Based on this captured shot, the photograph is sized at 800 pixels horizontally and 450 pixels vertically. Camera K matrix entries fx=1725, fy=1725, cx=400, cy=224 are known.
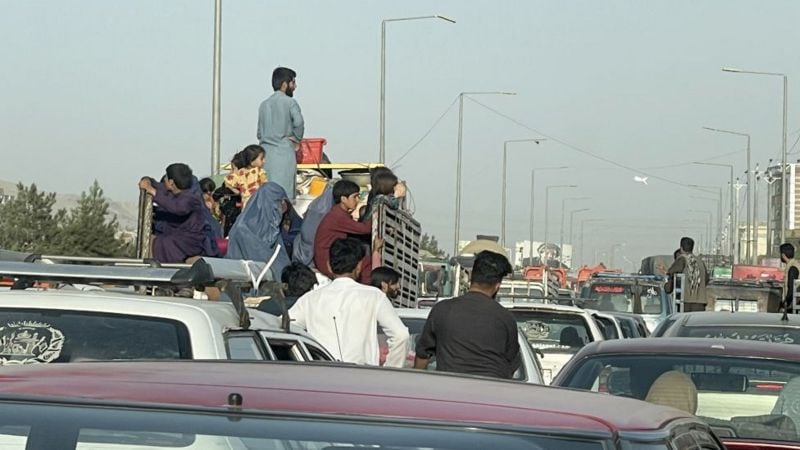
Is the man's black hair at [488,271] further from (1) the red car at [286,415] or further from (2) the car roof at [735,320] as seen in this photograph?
(1) the red car at [286,415]

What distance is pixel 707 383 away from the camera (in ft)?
27.5

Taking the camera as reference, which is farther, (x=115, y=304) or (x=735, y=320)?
(x=735, y=320)

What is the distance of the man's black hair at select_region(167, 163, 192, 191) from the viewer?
14.1m

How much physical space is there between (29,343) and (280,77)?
12.0 metres

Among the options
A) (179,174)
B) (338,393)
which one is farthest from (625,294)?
(338,393)

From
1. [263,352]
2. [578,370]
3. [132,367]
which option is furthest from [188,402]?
[578,370]

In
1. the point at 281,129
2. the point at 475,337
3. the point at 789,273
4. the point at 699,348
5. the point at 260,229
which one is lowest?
the point at 789,273

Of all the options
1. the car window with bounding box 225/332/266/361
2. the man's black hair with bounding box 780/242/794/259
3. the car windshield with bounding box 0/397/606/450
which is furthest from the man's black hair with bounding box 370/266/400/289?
the man's black hair with bounding box 780/242/794/259

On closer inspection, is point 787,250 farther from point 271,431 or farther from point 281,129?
point 271,431

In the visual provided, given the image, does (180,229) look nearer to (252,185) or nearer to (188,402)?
(252,185)

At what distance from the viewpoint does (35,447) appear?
3514mm

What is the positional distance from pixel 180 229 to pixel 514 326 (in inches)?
187

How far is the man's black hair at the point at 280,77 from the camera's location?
18.1m

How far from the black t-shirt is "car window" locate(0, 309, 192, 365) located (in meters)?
4.06
